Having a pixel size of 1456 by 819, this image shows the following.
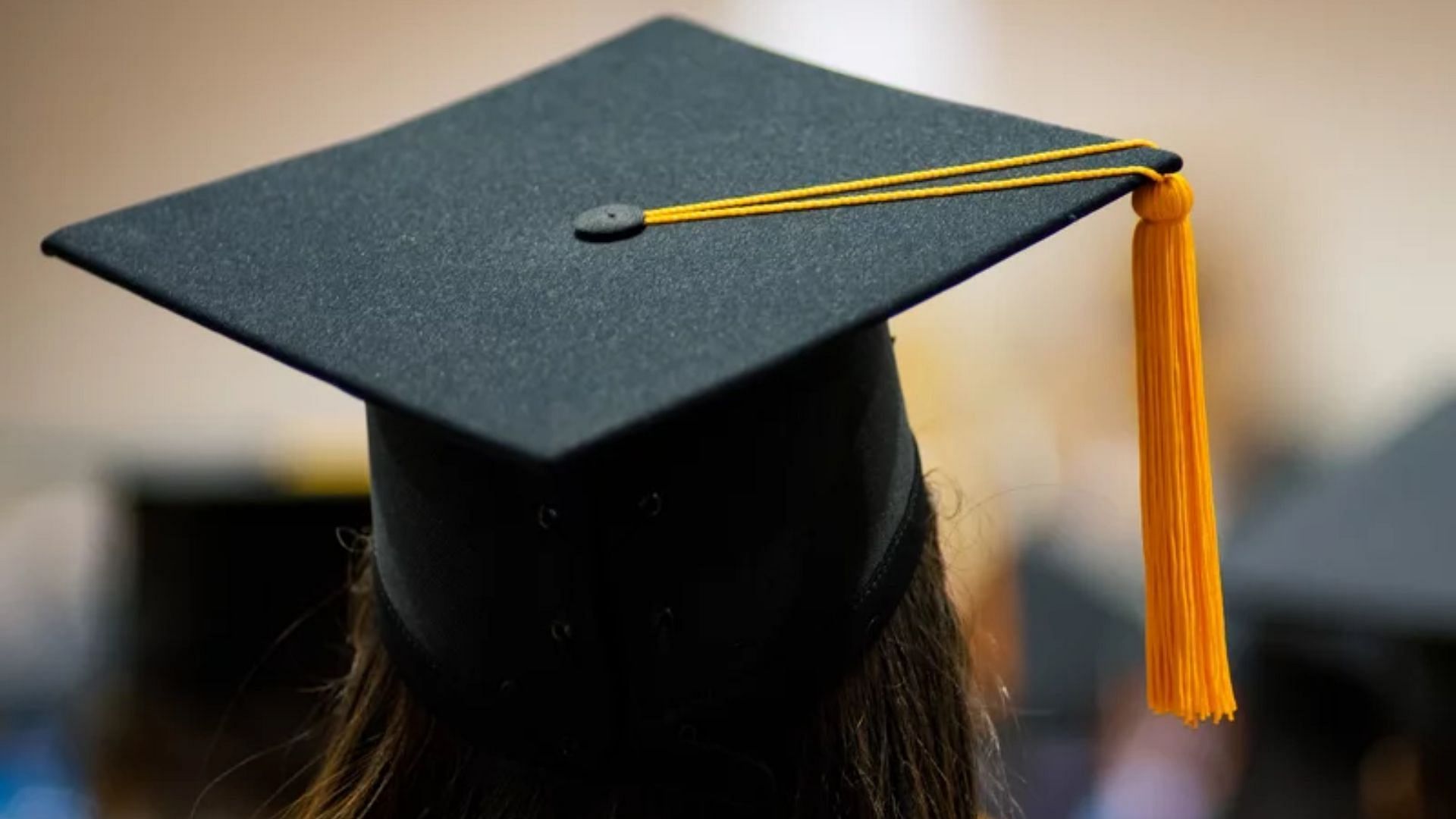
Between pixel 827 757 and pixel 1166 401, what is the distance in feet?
0.84

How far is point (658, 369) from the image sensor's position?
2.15 ft

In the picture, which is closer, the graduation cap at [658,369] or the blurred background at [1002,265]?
the graduation cap at [658,369]

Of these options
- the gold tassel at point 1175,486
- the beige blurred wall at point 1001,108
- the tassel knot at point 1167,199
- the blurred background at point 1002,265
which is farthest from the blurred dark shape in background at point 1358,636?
the tassel knot at point 1167,199

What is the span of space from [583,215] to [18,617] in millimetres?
2137

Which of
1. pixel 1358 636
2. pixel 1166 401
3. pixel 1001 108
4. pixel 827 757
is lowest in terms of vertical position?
pixel 1358 636

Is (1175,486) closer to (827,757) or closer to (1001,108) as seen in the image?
(827,757)

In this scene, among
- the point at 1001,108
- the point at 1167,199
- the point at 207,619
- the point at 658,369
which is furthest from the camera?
the point at 1001,108

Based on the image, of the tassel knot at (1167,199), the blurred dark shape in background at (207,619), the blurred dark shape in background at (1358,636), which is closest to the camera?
the tassel knot at (1167,199)

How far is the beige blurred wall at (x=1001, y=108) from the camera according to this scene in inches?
103

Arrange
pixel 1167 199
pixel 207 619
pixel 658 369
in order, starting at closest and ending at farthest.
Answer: pixel 658 369
pixel 1167 199
pixel 207 619

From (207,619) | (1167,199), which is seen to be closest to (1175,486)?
(1167,199)

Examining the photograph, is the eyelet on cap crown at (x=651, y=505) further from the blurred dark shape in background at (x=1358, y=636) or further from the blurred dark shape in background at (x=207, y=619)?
the blurred dark shape in background at (x=207, y=619)

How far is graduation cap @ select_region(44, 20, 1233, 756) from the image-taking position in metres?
0.69

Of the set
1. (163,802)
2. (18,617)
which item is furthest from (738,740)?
(18,617)
